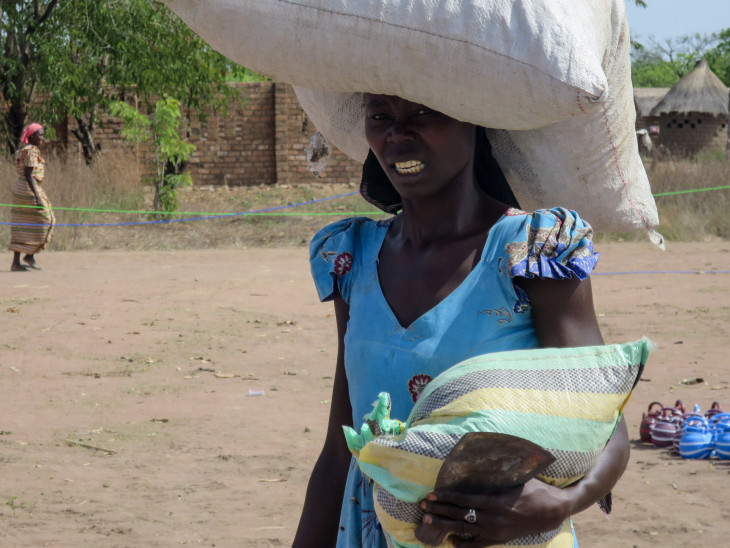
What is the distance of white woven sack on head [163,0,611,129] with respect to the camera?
4.48ft

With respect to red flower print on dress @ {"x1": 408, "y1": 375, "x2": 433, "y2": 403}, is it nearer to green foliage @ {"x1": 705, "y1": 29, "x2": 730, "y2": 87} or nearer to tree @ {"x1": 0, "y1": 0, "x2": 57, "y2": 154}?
tree @ {"x1": 0, "y1": 0, "x2": 57, "y2": 154}

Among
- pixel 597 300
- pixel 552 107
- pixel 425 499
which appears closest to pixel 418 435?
pixel 425 499

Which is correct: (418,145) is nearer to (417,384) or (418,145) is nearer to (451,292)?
(451,292)

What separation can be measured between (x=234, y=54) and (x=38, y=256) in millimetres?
11113

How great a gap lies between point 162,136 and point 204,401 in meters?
9.50

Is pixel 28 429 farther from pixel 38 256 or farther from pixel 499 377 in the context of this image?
pixel 38 256

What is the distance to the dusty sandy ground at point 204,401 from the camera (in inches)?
155

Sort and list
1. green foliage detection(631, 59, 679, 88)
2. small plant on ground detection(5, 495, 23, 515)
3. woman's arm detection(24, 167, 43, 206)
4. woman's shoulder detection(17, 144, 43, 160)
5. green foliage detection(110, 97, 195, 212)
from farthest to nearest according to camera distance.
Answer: green foliage detection(631, 59, 679, 88) < green foliage detection(110, 97, 195, 212) < woman's arm detection(24, 167, 43, 206) < woman's shoulder detection(17, 144, 43, 160) < small plant on ground detection(5, 495, 23, 515)

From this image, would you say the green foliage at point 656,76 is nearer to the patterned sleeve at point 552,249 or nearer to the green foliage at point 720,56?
the green foliage at point 720,56

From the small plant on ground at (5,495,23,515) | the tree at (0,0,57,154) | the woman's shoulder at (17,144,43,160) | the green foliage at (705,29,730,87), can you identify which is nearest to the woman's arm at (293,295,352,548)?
the small plant on ground at (5,495,23,515)

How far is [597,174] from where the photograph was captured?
1649mm

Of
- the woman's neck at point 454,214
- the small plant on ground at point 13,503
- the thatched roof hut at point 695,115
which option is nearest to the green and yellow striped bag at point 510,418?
the woman's neck at point 454,214

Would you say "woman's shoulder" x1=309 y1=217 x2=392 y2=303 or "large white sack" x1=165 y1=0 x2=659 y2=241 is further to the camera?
"woman's shoulder" x1=309 y1=217 x2=392 y2=303

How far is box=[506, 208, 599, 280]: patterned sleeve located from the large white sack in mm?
167
